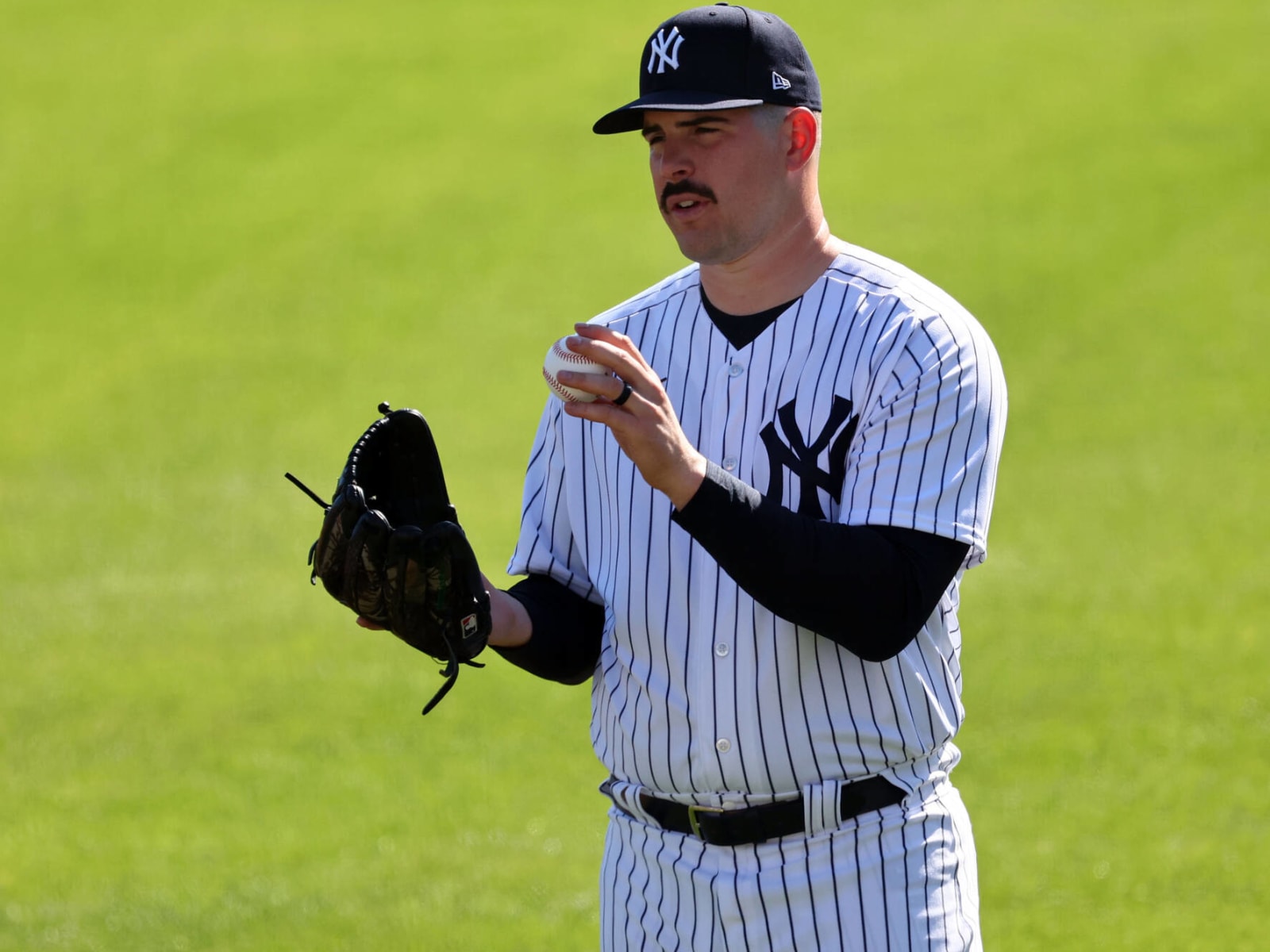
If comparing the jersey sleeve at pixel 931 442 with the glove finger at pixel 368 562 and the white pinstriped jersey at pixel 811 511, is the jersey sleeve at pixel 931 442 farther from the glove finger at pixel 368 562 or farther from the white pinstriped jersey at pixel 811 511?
the glove finger at pixel 368 562

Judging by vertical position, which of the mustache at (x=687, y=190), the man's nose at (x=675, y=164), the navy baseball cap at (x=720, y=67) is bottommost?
the mustache at (x=687, y=190)

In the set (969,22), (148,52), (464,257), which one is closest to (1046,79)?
(969,22)

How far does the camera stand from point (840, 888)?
255 centimetres

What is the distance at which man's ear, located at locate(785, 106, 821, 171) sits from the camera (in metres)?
2.65

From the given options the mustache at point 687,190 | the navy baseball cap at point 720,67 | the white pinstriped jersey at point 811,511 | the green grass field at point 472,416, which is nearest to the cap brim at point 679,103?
the navy baseball cap at point 720,67

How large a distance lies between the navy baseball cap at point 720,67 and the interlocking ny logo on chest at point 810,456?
484mm

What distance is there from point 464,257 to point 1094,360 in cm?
572

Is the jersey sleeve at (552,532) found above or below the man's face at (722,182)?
below

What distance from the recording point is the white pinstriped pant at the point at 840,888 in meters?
2.55

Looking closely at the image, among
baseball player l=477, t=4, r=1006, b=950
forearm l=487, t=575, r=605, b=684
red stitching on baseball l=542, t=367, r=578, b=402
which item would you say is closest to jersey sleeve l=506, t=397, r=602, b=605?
forearm l=487, t=575, r=605, b=684

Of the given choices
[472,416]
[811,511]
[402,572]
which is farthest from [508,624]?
[472,416]

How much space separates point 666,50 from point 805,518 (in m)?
0.81

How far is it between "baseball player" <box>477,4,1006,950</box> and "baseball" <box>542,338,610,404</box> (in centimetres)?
22

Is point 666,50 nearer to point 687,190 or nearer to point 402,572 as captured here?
point 687,190
